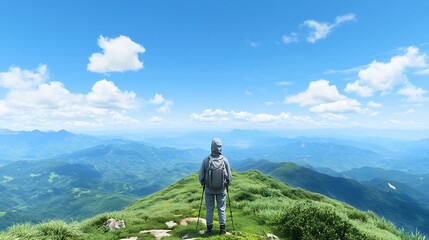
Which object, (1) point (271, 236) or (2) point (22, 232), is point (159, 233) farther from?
(2) point (22, 232)

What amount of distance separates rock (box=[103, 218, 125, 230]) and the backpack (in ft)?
21.6

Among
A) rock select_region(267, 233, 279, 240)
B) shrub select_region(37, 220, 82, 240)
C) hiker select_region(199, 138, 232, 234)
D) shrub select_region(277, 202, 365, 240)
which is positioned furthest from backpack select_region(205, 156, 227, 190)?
shrub select_region(37, 220, 82, 240)

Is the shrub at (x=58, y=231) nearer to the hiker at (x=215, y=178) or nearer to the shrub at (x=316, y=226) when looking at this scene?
the hiker at (x=215, y=178)

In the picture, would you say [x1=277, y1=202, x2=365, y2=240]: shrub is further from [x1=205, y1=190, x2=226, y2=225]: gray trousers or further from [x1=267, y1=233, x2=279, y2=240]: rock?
[x1=205, y1=190, x2=226, y2=225]: gray trousers

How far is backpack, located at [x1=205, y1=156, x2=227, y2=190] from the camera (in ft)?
44.0

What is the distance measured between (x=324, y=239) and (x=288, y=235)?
2.04 metres

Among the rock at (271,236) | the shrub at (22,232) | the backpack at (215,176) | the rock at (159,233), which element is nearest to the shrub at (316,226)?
the rock at (271,236)

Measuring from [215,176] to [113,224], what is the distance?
7.37m

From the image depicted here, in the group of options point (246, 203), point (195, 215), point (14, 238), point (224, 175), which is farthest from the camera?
point (246, 203)

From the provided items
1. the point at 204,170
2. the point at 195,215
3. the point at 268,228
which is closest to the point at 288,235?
the point at 268,228

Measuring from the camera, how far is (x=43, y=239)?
487 inches

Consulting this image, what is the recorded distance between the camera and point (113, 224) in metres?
16.4

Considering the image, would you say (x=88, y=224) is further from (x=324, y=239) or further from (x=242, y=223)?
(x=324, y=239)

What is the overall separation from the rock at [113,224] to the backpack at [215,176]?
21.6ft
